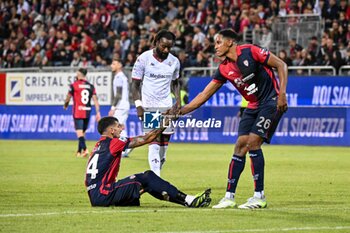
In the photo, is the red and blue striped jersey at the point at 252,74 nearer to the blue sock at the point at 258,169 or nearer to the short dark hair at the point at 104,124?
the blue sock at the point at 258,169

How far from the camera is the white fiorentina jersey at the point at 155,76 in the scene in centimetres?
1486

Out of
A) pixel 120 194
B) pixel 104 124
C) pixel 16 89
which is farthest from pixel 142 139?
pixel 16 89

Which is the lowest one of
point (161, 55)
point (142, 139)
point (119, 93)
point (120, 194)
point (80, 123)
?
point (80, 123)

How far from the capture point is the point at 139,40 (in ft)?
117

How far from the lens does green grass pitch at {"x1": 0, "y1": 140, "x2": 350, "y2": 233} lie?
9.88m

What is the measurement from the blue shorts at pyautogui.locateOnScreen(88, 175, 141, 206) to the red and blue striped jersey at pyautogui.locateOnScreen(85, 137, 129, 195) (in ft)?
0.20

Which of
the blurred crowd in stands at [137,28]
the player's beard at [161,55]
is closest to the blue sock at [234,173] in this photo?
the player's beard at [161,55]

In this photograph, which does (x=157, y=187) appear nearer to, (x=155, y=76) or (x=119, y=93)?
(x=155, y=76)

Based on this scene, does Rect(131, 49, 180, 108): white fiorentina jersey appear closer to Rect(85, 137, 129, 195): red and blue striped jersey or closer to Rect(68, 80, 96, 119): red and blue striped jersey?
Rect(85, 137, 129, 195): red and blue striped jersey

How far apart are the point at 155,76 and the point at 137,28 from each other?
22025 millimetres

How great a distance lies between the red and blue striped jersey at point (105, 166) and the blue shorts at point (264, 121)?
1713mm

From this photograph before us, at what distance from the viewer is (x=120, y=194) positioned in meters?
11.4

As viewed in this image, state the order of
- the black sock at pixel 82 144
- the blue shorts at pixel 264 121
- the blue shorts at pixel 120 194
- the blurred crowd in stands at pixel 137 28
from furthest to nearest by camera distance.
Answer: the blurred crowd in stands at pixel 137 28, the black sock at pixel 82 144, the blue shorts at pixel 264 121, the blue shorts at pixel 120 194

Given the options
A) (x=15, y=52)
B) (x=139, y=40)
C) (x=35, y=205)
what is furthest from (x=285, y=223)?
(x=15, y=52)
